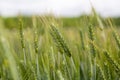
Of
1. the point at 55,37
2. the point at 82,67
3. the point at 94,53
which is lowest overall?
the point at 82,67

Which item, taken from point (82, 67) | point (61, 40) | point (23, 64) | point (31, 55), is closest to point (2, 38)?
point (61, 40)

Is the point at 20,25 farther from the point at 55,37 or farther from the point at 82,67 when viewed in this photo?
the point at 82,67

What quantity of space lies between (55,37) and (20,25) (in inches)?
7.1

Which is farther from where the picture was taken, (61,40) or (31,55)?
(31,55)

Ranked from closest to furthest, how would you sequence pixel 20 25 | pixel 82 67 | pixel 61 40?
pixel 61 40
pixel 20 25
pixel 82 67

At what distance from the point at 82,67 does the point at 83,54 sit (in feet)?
0.50

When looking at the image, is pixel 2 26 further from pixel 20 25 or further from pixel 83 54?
pixel 83 54

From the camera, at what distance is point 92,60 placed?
1455mm

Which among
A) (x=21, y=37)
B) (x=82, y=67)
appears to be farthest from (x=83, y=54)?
(x=21, y=37)

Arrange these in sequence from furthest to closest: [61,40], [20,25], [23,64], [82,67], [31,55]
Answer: [82,67] < [31,55] < [23,64] < [20,25] < [61,40]

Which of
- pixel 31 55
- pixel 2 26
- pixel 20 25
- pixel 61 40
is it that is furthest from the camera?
pixel 31 55

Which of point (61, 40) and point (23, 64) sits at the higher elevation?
point (61, 40)

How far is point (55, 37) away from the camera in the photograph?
119 centimetres

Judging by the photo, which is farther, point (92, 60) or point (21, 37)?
point (92, 60)
